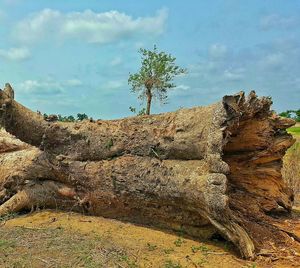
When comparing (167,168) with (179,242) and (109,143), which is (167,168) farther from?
(109,143)

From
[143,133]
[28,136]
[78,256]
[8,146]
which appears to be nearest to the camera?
[78,256]

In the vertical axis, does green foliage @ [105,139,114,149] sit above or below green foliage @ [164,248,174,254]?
above

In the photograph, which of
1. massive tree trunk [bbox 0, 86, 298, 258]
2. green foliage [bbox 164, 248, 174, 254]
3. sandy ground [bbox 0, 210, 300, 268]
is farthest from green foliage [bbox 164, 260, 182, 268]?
massive tree trunk [bbox 0, 86, 298, 258]

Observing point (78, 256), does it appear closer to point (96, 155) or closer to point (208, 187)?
point (208, 187)

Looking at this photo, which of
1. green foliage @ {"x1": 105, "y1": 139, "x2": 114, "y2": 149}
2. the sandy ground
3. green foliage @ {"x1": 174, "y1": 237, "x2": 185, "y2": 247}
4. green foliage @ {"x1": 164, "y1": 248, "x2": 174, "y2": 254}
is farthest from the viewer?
green foliage @ {"x1": 105, "y1": 139, "x2": 114, "y2": 149}

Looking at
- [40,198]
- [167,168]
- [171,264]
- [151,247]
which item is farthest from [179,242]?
[40,198]

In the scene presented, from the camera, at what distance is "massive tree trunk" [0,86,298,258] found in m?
6.76

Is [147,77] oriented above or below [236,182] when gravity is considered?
above

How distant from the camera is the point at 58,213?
8.16m

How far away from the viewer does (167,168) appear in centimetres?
724

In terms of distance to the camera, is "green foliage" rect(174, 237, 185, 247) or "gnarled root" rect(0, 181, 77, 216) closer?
"green foliage" rect(174, 237, 185, 247)

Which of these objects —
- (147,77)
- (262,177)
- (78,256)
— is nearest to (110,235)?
(78,256)

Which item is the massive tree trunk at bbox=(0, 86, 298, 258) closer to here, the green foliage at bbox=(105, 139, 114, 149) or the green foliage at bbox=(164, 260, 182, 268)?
the green foliage at bbox=(105, 139, 114, 149)

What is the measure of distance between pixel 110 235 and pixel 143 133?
189 cm
